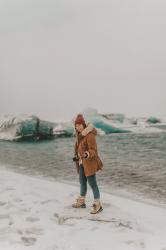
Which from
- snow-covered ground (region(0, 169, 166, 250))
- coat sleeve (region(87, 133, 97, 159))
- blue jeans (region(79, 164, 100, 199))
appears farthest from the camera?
blue jeans (region(79, 164, 100, 199))

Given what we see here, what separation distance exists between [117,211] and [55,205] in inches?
48.4

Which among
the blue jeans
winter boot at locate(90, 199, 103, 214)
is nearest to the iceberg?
the blue jeans

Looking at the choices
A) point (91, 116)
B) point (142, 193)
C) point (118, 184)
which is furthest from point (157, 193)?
point (91, 116)

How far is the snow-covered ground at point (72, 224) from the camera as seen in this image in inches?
211

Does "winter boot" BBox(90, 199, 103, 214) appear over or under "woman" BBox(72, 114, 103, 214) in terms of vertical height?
under

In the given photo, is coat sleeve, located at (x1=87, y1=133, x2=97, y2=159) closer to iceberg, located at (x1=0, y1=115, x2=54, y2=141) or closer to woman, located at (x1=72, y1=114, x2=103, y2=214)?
woman, located at (x1=72, y1=114, x2=103, y2=214)

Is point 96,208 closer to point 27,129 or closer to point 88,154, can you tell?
point 88,154

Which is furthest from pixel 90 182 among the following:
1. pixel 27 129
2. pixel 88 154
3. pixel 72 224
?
pixel 27 129

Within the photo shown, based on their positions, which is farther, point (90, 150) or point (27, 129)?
point (27, 129)

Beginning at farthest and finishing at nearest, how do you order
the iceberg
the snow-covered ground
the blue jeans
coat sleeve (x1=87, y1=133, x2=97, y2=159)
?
the iceberg
the blue jeans
coat sleeve (x1=87, y1=133, x2=97, y2=159)
the snow-covered ground

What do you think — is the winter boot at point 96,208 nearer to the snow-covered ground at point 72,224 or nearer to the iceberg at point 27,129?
the snow-covered ground at point 72,224

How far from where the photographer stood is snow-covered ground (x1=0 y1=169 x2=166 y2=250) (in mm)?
5352

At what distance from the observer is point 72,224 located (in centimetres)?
630

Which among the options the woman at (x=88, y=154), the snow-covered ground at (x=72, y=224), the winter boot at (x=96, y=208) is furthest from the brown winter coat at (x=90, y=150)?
the snow-covered ground at (x=72, y=224)
